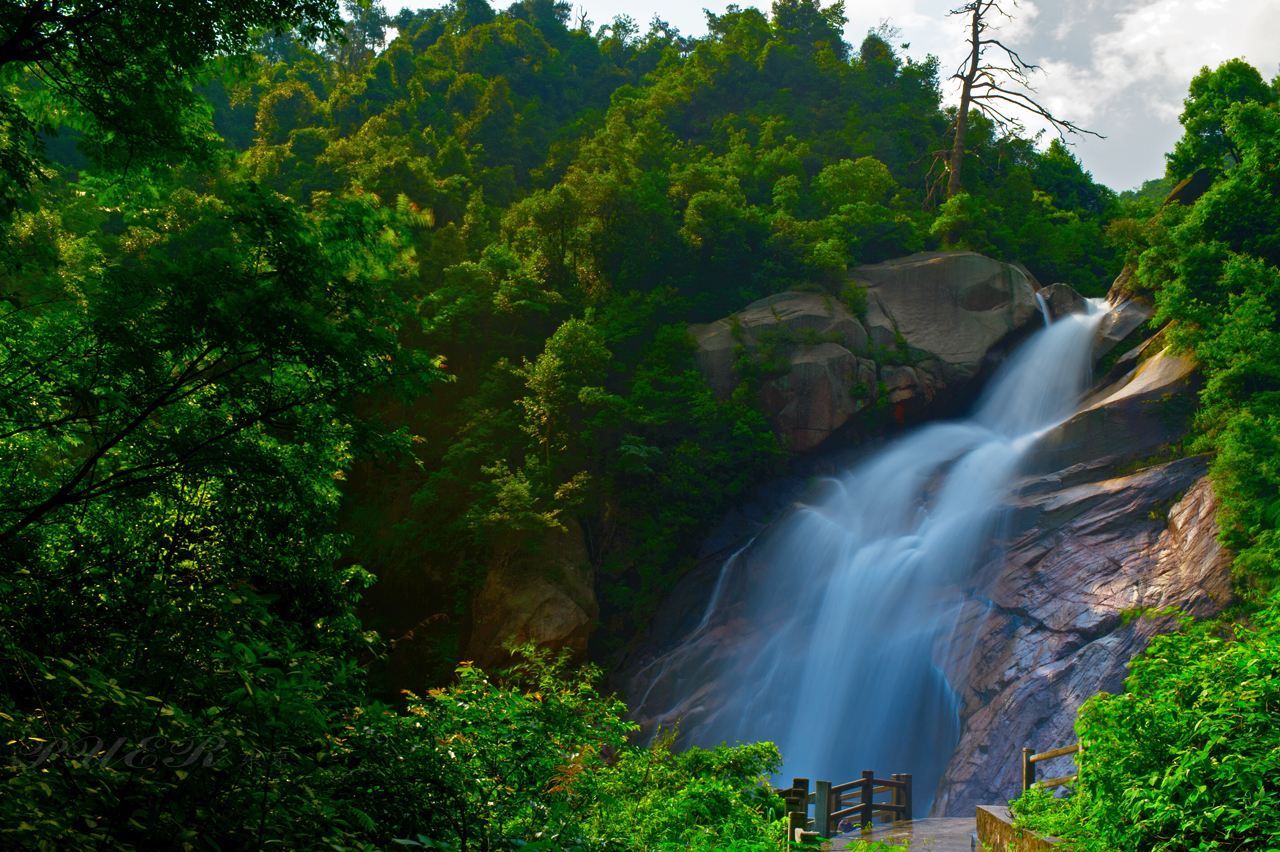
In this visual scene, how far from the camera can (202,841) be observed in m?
3.30

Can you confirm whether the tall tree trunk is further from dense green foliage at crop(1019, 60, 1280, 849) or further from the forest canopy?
dense green foliage at crop(1019, 60, 1280, 849)

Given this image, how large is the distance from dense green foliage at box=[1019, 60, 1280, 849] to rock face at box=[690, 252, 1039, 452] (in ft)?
14.4

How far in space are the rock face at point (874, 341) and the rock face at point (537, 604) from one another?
276 inches

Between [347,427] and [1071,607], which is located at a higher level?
[347,427]

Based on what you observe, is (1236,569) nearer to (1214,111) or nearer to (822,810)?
(822,810)

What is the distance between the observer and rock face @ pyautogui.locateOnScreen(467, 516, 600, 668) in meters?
21.1

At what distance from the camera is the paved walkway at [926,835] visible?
11703 millimetres

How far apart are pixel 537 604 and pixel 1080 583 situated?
12.0 metres

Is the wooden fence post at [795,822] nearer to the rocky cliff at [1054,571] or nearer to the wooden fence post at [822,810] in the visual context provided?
the wooden fence post at [822,810]

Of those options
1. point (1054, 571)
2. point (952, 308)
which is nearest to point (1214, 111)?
point (952, 308)

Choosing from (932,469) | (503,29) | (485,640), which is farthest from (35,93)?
(503,29)

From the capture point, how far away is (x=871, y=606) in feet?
68.0

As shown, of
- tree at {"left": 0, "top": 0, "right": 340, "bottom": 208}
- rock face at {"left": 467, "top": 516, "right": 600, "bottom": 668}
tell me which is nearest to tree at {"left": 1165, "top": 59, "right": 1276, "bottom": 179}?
rock face at {"left": 467, "top": 516, "right": 600, "bottom": 668}

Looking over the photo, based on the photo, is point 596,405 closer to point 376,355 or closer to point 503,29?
point 376,355
